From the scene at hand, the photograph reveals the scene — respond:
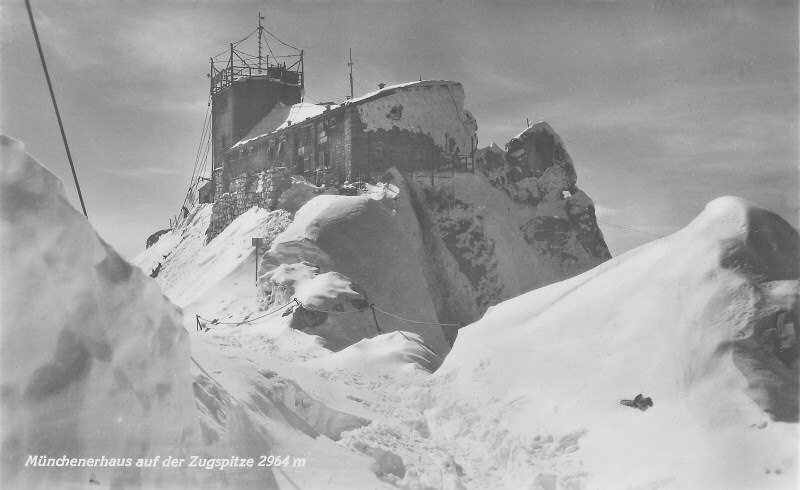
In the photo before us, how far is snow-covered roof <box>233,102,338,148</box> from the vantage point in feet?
135

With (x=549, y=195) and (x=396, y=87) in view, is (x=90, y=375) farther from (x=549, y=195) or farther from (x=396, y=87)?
(x=549, y=195)

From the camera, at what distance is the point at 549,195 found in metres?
41.2

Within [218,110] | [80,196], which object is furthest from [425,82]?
[80,196]

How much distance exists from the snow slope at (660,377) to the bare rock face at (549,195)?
28.4 m

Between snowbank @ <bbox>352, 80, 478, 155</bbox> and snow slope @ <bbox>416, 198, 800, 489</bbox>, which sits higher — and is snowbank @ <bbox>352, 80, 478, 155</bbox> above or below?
above

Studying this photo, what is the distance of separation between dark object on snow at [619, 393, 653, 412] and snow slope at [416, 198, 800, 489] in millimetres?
76

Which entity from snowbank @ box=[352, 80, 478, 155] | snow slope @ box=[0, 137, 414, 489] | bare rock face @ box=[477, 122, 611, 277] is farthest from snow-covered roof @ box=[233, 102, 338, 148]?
snow slope @ box=[0, 137, 414, 489]

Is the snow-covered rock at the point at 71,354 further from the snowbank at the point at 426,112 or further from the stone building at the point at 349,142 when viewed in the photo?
the snowbank at the point at 426,112

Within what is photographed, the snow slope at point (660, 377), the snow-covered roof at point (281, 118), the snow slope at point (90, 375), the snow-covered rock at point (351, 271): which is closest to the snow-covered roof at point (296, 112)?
the snow-covered roof at point (281, 118)

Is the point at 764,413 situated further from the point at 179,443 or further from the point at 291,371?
the point at 291,371

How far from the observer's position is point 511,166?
41.3 meters

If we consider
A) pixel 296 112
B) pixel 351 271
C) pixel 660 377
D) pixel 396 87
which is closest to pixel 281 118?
pixel 296 112

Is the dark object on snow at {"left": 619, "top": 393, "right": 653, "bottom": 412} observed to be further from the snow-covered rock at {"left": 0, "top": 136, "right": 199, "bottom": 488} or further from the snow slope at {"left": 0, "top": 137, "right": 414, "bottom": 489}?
the snow-covered rock at {"left": 0, "top": 136, "right": 199, "bottom": 488}

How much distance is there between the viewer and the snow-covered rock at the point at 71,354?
201 inches
